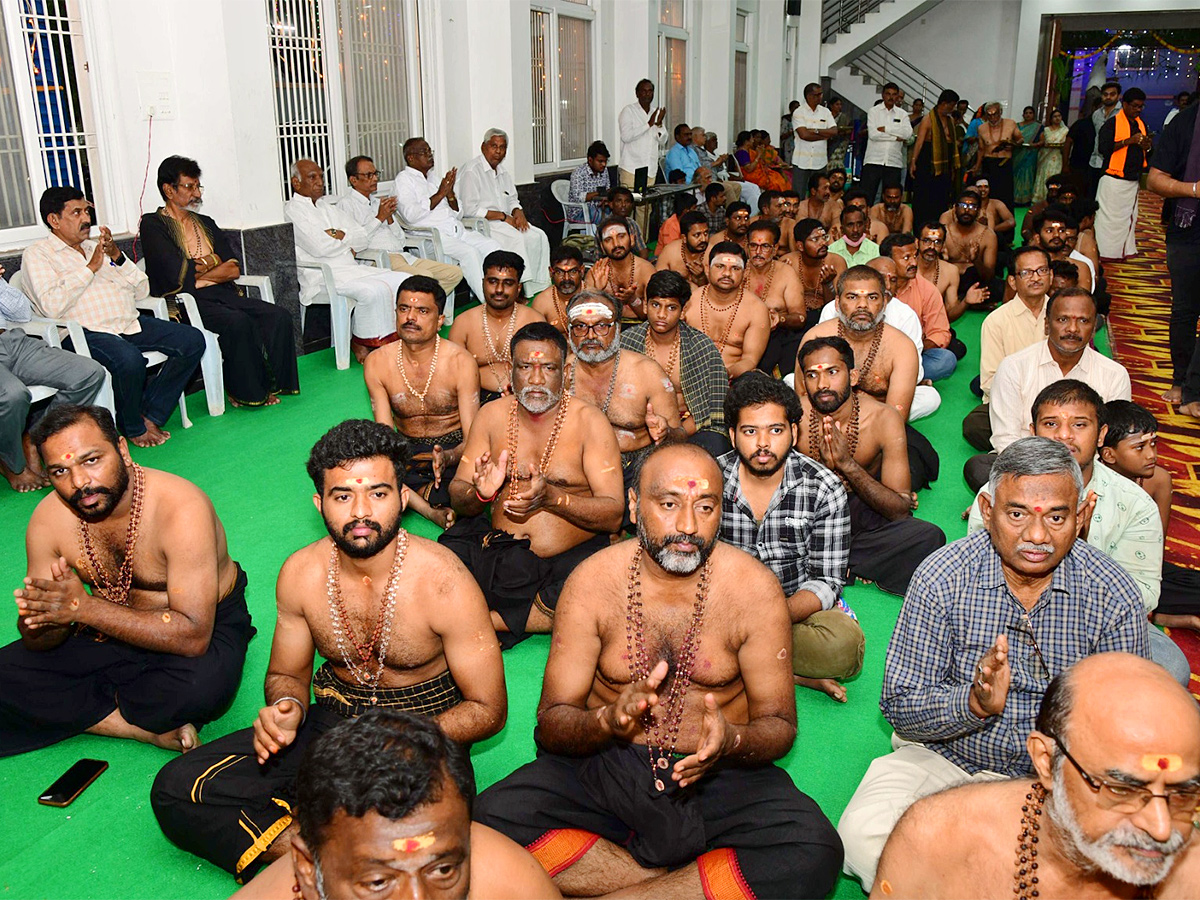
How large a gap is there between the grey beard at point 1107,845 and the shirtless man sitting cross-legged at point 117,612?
8.56 ft

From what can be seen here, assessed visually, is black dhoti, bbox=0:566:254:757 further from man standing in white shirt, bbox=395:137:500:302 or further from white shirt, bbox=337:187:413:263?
man standing in white shirt, bbox=395:137:500:302

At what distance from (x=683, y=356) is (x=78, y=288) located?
364 centimetres

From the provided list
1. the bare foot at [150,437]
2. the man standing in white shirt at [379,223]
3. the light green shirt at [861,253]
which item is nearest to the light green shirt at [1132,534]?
the bare foot at [150,437]

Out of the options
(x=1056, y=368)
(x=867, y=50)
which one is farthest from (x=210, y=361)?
(x=867, y=50)

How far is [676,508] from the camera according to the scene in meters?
2.84

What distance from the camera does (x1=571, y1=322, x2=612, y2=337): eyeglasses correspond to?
17.2 feet

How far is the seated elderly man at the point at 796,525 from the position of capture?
12.6 ft

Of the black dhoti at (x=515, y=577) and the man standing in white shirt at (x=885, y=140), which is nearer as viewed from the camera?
the black dhoti at (x=515, y=577)

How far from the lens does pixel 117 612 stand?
3355 mm

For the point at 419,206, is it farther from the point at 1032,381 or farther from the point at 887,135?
the point at 887,135

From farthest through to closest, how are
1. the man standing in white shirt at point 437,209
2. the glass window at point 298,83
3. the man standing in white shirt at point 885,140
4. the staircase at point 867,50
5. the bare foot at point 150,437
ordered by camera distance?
the staircase at point 867,50 < the man standing in white shirt at point 885,140 < the man standing in white shirt at point 437,209 < the glass window at point 298,83 < the bare foot at point 150,437

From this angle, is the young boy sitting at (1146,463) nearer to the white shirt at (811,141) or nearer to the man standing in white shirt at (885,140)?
the man standing in white shirt at (885,140)

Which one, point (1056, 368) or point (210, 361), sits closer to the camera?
point (1056, 368)

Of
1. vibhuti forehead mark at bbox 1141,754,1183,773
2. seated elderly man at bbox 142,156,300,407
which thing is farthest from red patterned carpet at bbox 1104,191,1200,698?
seated elderly man at bbox 142,156,300,407
